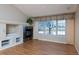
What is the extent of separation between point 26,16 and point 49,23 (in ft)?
5.58

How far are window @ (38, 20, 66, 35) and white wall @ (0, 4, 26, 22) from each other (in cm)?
146

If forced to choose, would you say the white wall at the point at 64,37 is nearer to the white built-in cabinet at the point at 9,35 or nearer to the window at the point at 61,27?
the window at the point at 61,27

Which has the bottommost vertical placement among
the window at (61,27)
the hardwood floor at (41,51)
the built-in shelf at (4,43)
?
the hardwood floor at (41,51)

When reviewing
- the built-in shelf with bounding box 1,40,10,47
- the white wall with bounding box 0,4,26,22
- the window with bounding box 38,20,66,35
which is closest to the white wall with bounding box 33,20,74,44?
the window with bounding box 38,20,66,35

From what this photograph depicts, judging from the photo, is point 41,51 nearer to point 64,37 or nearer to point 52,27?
point 64,37

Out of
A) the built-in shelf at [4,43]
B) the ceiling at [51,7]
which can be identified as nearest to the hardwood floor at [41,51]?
the built-in shelf at [4,43]

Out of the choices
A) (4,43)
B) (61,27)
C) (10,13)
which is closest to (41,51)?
(4,43)

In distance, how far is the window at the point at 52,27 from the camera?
17.4 feet

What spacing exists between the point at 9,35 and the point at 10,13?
1154 mm

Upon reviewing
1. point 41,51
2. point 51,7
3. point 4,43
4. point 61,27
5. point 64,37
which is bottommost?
point 41,51

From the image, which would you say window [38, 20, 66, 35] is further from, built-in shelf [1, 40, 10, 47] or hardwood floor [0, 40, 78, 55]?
built-in shelf [1, 40, 10, 47]

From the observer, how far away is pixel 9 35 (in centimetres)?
451

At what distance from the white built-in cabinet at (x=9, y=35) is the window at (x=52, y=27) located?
155 cm
